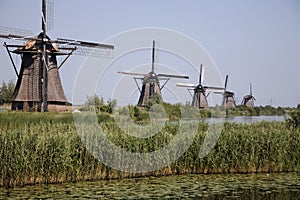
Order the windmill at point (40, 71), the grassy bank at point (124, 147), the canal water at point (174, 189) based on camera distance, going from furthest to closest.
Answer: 1. the windmill at point (40, 71)
2. the grassy bank at point (124, 147)
3. the canal water at point (174, 189)

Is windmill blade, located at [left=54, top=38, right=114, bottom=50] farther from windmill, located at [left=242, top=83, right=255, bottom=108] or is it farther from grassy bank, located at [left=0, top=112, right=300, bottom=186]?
windmill, located at [left=242, top=83, right=255, bottom=108]

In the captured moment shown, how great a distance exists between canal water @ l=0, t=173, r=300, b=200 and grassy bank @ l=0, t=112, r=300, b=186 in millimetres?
343

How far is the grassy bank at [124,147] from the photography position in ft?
33.2

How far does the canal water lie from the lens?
30.1ft

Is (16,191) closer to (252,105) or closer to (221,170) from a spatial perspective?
(221,170)

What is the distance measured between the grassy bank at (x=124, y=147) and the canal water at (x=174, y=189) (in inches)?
13.5

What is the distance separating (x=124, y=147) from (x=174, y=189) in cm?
214

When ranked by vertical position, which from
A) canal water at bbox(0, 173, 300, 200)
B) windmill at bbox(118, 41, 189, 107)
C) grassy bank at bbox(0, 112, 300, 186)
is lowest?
canal water at bbox(0, 173, 300, 200)

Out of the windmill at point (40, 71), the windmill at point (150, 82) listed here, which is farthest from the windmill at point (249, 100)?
the windmill at point (40, 71)

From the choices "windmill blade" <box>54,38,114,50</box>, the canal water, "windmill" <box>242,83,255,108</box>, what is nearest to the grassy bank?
the canal water

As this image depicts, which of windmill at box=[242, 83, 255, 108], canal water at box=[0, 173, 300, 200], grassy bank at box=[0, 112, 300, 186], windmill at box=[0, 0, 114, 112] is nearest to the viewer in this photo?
canal water at box=[0, 173, 300, 200]

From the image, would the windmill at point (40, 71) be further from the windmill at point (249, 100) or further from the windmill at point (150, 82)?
the windmill at point (249, 100)

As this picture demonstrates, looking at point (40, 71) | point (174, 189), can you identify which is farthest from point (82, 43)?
point (174, 189)

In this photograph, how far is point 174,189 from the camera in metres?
9.95
